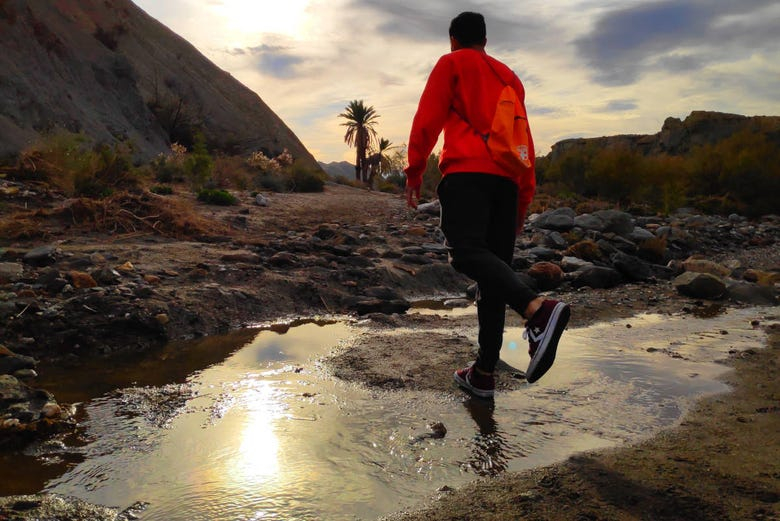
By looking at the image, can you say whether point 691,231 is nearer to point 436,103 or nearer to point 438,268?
point 438,268

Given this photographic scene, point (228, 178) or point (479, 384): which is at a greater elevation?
point (228, 178)

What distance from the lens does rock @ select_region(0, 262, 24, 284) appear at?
15.4 ft

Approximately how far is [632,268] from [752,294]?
5.21 feet

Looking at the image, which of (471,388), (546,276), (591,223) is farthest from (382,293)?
(591,223)

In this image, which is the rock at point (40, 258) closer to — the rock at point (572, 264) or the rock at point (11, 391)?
the rock at point (11, 391)

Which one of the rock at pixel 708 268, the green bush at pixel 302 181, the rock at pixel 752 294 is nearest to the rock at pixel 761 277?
the rock at pixel 708 268

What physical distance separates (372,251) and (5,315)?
4.34 meters

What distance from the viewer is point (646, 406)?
2.94 meters

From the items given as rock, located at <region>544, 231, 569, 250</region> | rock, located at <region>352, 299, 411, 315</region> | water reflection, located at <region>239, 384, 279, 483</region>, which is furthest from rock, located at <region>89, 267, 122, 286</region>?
rock, located at <region>544, 231, 569, 250</region>

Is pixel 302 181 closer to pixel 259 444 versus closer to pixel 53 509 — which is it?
pixel 259 444

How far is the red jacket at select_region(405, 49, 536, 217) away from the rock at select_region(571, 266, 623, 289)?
15.2 feet

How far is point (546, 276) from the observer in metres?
7.16

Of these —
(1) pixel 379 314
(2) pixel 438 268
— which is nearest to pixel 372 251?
(2) pixel 438 268

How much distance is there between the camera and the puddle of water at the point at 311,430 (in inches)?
81.1
